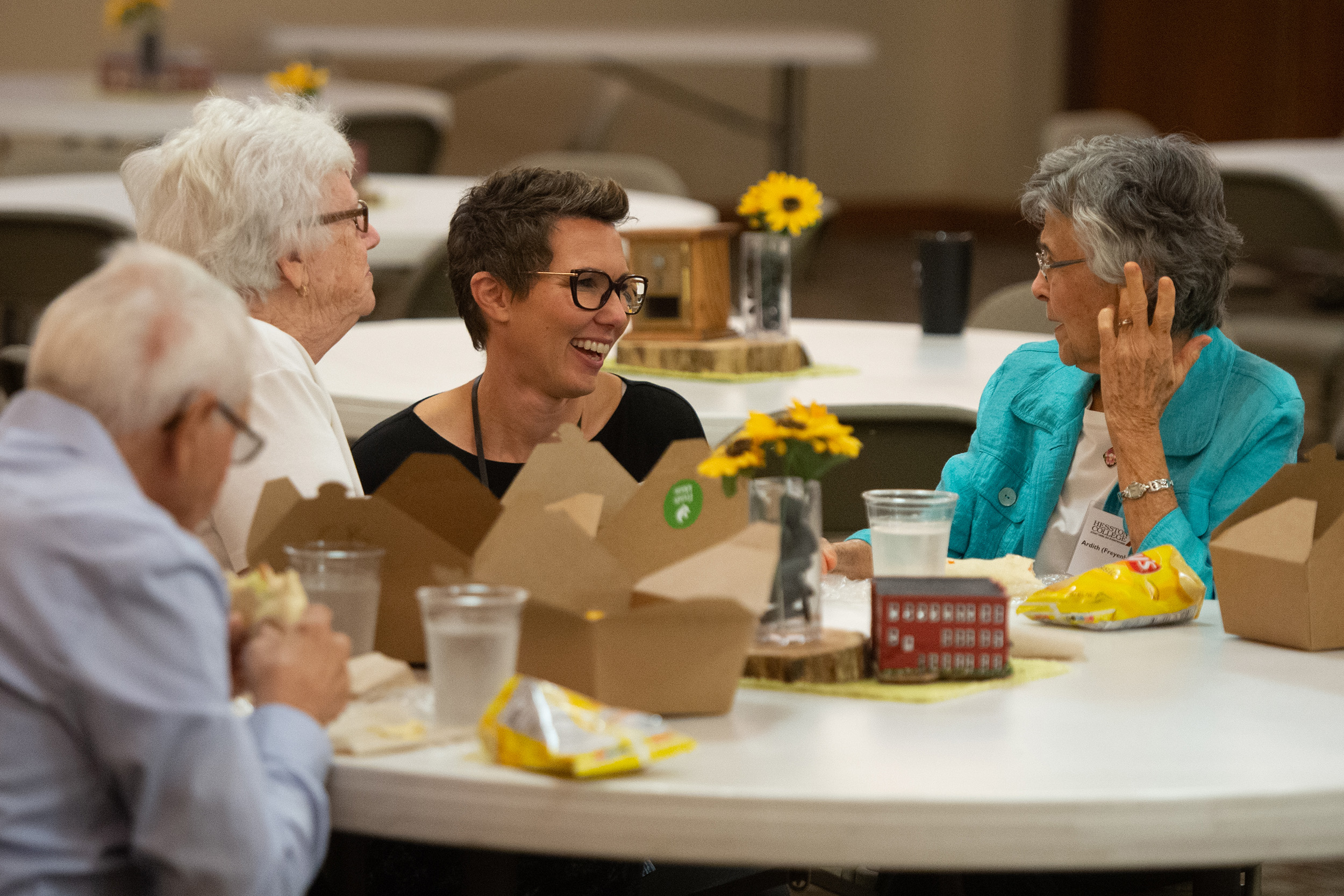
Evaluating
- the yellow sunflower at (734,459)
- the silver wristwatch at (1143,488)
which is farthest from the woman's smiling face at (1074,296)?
the yellow sunflower at (734,459)

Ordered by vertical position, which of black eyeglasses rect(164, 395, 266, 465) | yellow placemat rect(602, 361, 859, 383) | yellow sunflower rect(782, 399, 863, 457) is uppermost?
black eyeglasses rect(164, 395, 266, 465)

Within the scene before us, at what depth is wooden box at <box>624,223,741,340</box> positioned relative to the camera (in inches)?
128

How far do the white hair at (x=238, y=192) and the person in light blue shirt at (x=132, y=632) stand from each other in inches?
34.7

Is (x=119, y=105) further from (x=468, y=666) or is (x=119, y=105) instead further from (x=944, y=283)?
(x=468, y=666)

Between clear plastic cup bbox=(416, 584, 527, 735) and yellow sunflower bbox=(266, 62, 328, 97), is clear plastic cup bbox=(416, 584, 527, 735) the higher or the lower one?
the lower one

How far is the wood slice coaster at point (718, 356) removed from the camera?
3184 mm

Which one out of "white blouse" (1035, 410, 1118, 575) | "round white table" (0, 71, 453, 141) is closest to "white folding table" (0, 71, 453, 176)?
"round white table" (0, 71, 453, 141)

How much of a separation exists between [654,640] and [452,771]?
20cm

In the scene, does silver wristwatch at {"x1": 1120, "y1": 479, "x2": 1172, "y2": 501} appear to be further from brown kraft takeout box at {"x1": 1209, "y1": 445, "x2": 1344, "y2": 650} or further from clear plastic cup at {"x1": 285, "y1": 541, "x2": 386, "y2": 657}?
clear plastic cup at {"x1": 285, "y1": 541, "x2": 386, "y2": 657}

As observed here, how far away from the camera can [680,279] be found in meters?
3.25

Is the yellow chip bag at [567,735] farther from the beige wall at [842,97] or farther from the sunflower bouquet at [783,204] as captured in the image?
the beige wall at [842,97]

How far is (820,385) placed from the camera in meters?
3.04

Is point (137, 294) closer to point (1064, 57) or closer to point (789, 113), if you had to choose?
point (789, 113)

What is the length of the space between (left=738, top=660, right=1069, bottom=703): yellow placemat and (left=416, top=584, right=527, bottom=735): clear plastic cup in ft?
0.81
